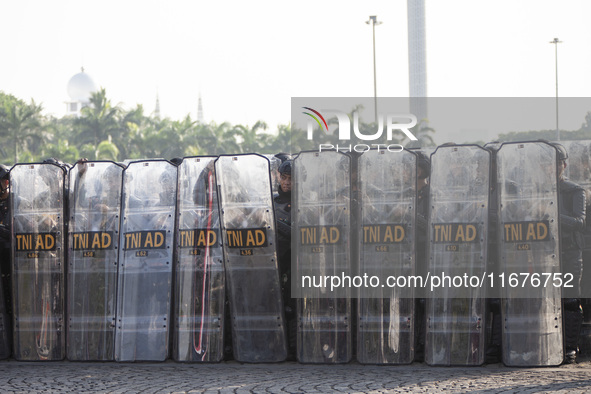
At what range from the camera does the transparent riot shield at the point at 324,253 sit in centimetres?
755

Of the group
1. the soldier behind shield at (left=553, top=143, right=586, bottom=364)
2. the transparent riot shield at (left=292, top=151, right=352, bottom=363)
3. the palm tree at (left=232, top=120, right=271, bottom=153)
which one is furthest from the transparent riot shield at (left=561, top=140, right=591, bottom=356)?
the palm tree at (left=232, top=120, right=271, bottom=153)

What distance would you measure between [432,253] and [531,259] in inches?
33.9

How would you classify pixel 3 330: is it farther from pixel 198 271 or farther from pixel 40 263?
pixel 198 271

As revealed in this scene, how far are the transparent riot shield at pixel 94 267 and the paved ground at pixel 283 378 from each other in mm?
259

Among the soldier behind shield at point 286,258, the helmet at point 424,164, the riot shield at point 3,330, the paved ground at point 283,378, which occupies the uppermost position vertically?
the helmet at point 424,164

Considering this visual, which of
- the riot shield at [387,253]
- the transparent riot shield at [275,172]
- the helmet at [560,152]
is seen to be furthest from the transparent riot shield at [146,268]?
the helmet at [560,152]

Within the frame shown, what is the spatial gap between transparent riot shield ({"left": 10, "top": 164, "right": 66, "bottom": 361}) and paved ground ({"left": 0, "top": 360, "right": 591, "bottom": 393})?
1.15ft

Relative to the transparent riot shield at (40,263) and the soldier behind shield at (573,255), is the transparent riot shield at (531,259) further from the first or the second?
the transparent riot shield at (40,263)

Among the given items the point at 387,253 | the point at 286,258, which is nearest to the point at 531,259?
the point at 387,253

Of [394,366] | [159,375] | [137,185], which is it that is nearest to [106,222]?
[137,185]

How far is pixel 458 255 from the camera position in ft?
24.0

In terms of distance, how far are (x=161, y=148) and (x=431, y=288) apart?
5192cm

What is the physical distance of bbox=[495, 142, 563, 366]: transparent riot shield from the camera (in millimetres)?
7141

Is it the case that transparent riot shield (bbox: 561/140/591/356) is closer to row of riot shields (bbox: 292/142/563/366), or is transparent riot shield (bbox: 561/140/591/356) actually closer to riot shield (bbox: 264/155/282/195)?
row of riot shields (bbox: 292/142/563/366)
